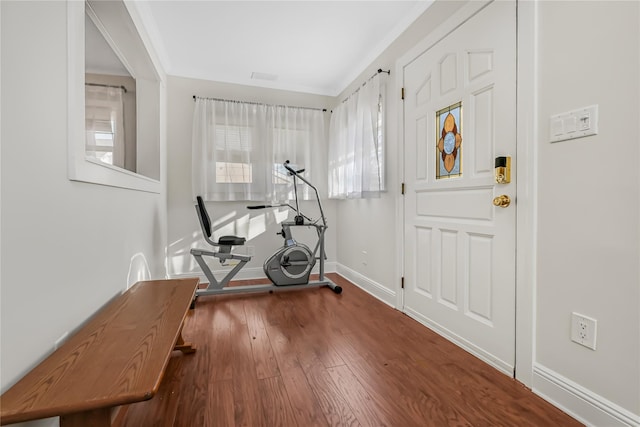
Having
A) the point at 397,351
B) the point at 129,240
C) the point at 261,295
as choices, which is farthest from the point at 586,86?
the point at 261,295

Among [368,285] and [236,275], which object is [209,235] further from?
[368,285]

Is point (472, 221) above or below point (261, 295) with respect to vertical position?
above

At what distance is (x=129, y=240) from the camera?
196 centimetres

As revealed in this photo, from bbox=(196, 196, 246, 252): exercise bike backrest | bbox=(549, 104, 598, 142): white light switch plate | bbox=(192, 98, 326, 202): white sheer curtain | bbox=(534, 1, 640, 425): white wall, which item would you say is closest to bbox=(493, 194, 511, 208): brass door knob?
bbox=(534, 1, 640, 425): white wall

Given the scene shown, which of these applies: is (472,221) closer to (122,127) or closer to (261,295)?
(261,295)

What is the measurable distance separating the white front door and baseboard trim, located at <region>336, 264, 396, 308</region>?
28 centimetres

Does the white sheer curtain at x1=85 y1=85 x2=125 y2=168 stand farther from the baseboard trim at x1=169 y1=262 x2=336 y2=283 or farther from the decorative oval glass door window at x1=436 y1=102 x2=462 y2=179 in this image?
the decorative oval glass door window at x1=436 y1=102 x2=462 y2=179

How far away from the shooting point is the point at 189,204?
3.47 metres

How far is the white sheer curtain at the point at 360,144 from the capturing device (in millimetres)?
2828

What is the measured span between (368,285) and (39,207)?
108 inches

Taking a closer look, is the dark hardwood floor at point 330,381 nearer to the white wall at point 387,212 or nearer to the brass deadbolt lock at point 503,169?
the white wall at point 387,212

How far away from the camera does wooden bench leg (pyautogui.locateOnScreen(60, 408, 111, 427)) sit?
79cm

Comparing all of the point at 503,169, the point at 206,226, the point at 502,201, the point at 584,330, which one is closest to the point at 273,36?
the point at 206,226

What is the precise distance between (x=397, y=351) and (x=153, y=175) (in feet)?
8.77
